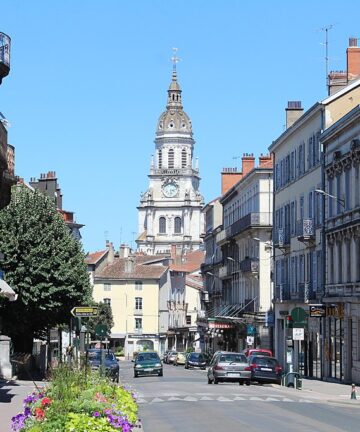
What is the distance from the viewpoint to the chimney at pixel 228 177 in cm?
10281

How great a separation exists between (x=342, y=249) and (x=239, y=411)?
22908mm

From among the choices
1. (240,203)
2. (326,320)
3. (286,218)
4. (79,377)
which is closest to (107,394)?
(79,377)

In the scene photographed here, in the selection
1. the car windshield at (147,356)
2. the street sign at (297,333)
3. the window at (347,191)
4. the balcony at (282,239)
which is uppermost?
the window at (347,191)

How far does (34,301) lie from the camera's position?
46688 millimetres

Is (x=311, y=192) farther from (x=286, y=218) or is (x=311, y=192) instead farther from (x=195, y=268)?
(x=195, y=268)

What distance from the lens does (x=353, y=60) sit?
58812 millimetres

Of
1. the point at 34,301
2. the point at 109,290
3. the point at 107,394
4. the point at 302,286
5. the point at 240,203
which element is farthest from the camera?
the point at 109,290

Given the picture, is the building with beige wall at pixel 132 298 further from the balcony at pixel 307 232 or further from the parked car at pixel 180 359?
the balcony at pixel 307 232

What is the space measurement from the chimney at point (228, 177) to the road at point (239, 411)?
2423 inches

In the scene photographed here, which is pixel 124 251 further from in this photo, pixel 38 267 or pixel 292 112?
pixel 38 267

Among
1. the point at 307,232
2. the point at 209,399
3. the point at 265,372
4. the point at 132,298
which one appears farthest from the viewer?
the point at 132,298

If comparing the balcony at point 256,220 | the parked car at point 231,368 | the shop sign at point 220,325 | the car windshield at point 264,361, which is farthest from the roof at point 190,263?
the parked car at point 231,368

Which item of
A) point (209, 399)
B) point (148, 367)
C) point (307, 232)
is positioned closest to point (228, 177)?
point (148, 367)

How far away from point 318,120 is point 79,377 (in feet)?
133
